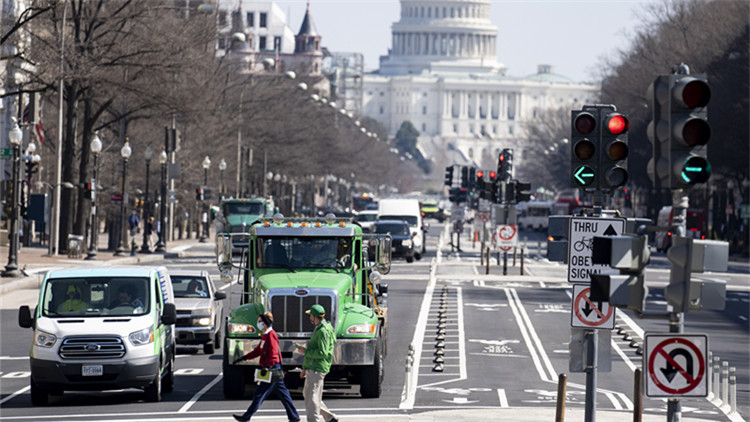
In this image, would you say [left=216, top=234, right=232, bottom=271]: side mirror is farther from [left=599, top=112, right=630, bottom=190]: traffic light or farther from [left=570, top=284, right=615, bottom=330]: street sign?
[left=599, top=112, right=630, bottom=190]: traffic light

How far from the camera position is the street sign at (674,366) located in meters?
11.9

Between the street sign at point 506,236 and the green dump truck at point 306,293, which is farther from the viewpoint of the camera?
the street sign at point 506,236

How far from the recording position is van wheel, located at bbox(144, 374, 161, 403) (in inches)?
804

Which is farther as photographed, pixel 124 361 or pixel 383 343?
pixel 383 343

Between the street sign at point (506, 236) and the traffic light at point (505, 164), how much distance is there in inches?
79.1

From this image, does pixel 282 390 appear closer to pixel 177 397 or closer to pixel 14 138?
pixel 177 397

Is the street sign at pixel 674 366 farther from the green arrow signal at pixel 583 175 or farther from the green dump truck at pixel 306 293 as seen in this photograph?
the green dump truck at pixel 306 293

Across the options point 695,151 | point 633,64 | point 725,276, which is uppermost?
point 633,64

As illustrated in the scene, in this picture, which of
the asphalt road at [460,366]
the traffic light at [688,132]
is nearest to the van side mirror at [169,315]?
the asphalt road at [460,366]

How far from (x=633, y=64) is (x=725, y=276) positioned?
48.3m

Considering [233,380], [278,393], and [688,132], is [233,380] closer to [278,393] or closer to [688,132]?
[278,393]

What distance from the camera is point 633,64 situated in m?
105

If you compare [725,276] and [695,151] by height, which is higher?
[695,151]

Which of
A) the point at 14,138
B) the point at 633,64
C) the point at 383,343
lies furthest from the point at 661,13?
the point at 383,343
